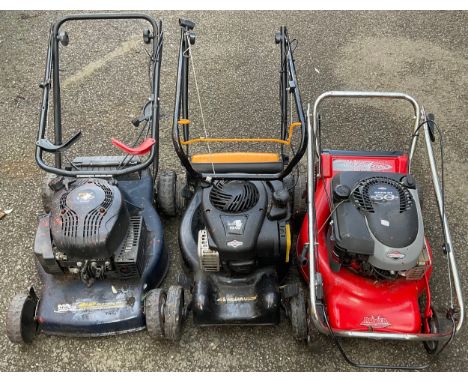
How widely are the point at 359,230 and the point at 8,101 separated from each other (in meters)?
2.91

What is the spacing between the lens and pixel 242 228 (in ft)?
7.33

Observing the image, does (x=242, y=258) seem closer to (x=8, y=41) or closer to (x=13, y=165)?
(x=13, y=165)

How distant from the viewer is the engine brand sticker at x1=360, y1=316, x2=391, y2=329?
2221 mm

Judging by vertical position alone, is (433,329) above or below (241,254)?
below

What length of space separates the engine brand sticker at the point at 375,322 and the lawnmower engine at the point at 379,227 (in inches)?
7.4

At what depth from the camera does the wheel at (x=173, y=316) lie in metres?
2.30

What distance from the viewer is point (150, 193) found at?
2738 millimetres

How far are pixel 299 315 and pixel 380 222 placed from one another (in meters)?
0.58

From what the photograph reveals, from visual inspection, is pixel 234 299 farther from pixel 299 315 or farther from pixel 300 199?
pixel 300 199

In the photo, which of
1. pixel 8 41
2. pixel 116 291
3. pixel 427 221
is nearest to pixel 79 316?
pixel 116 291

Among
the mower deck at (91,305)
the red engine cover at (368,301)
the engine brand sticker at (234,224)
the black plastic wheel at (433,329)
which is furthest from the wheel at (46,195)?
the black plastic wheel at (433,329)

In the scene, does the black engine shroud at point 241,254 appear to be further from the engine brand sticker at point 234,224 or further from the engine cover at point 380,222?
the engine cover at point 380,222

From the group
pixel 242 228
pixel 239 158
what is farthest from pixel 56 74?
pixel 242 228

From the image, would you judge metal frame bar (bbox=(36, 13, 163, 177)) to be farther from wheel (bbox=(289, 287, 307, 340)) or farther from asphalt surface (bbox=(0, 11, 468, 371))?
wheel (bbox=(289, 287, 307, 340))
